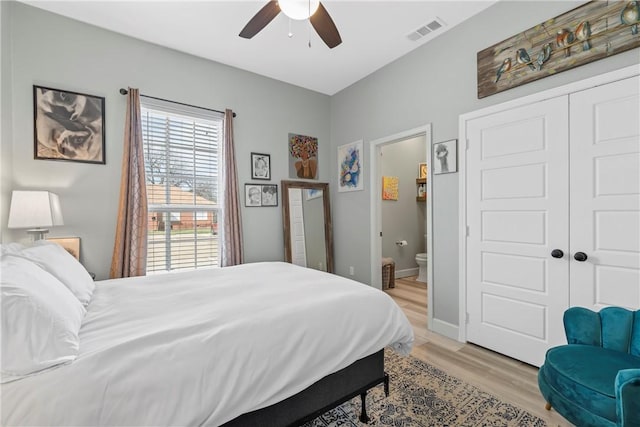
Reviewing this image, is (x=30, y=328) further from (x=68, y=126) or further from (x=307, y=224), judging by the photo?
(x=307, y=224)

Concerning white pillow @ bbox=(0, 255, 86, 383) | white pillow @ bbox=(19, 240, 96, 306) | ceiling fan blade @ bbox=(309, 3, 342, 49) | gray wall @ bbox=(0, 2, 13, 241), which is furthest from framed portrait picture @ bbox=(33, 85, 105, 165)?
ceiling fan blade @ bbox=(309, 3, 342, 49)

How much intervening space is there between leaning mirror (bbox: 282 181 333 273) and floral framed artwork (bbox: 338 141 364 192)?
1.07ft

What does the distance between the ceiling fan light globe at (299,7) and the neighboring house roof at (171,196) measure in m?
2.30

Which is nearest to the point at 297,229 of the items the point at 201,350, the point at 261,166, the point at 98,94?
the point at 261,166

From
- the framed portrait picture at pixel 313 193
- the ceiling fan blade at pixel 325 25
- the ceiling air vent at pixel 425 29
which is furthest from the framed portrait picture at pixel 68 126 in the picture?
the ceiling air vent at pixel 425 29

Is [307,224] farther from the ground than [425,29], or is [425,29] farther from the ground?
[425,29]

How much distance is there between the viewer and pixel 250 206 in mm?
3836

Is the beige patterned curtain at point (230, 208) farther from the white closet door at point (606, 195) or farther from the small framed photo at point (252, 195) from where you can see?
the white closet door at point (606, 195)

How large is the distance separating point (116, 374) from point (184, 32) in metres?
3.20

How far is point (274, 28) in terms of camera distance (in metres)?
2.90

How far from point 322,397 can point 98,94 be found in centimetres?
337

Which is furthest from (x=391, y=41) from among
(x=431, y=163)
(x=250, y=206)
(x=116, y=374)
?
(x=116, y=374)

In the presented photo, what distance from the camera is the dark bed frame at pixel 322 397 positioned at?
4.42 ft

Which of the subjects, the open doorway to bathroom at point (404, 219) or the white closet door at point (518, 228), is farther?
the open doorway to bathroom at point (404, 219)
